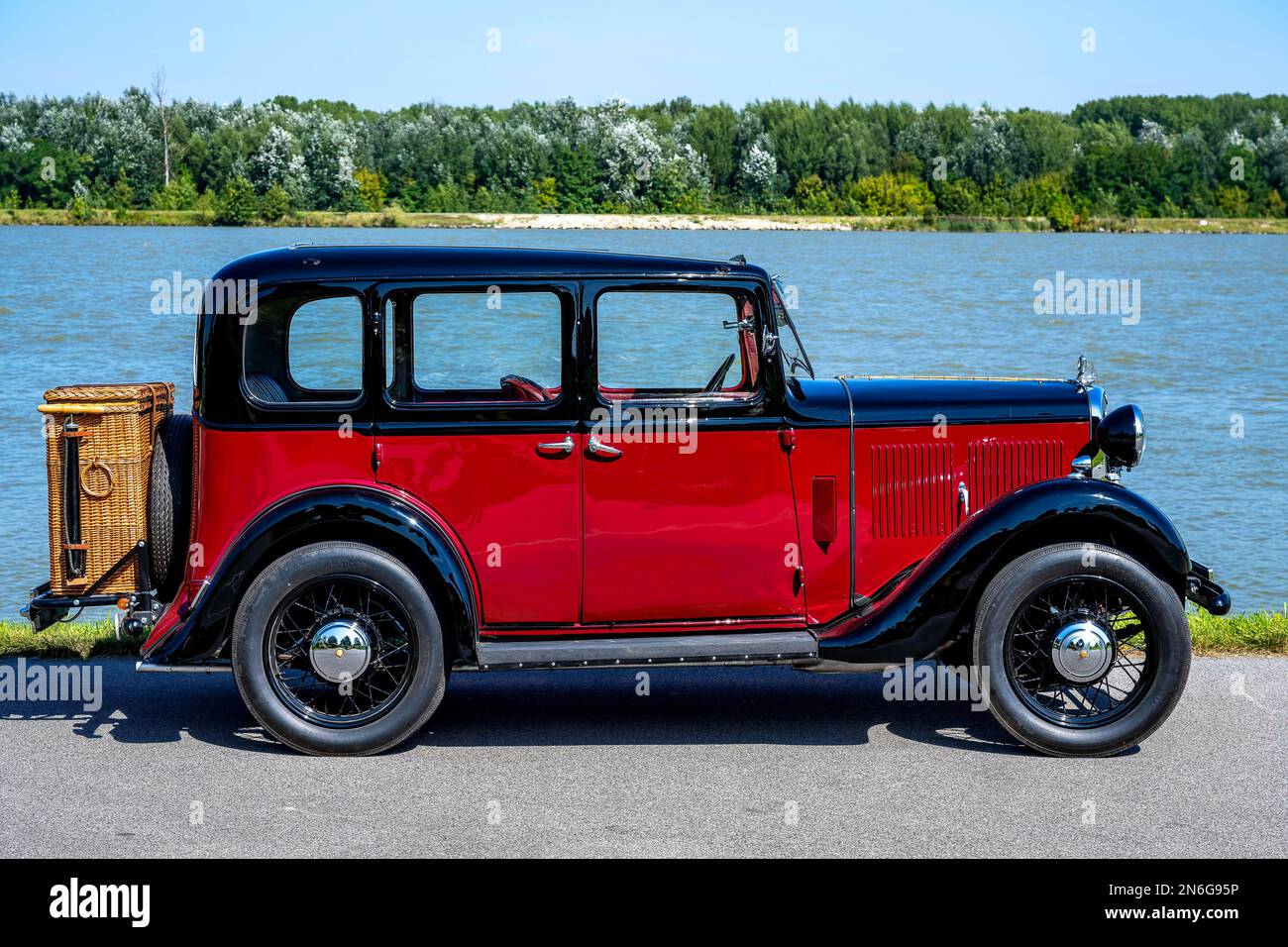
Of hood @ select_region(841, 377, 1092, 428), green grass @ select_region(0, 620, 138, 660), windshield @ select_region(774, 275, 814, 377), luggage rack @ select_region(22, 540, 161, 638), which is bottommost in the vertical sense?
green grass @ select_region(0, 620, 138, 660)

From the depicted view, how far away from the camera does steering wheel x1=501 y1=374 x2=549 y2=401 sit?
5961 mm

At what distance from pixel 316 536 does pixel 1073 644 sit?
10.0 feet

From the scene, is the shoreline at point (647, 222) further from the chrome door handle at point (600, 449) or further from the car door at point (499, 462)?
the chrome door handle at point (600, 449)

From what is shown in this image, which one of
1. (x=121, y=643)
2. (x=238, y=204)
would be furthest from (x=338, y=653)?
(x=238, y=204)

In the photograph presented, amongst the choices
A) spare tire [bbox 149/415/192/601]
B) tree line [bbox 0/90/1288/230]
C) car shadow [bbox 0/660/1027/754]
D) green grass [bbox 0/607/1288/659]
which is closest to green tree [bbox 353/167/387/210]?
tree line [bbox 0/90/1288/230]

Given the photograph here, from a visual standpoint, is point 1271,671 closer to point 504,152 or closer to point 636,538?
point 636,538

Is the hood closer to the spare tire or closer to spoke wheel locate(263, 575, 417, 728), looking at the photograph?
spoke wheel locate(263, 575, 417, 728)

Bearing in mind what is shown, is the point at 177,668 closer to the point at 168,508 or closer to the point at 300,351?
the point at 168,508

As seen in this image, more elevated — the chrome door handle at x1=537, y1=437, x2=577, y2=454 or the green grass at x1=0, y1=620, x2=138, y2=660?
the chrome door handle at x1=537, y1=437, x2=577, y2=454

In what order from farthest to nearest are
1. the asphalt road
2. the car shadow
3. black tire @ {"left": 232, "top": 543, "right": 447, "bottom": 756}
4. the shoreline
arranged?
the shoreline
the car shadow
black tire @ {"left": 232, "top": 543, "right": 447, "bottom": 756}
the asphalt road

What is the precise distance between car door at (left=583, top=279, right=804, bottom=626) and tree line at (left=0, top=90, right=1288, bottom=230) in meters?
63.9

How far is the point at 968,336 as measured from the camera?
3031 cm
